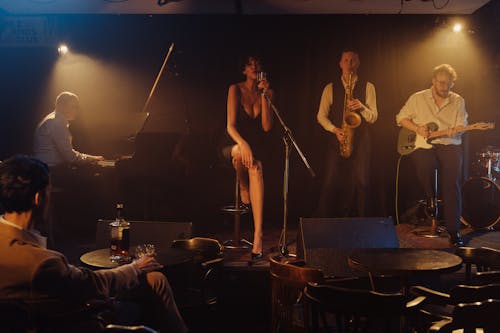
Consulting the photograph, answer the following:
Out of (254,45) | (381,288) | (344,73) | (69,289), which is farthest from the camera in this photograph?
(254,45)

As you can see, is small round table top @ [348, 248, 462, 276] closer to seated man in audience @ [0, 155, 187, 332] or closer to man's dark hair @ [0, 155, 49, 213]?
seated man in audience @ [0, 155, 187, 332]

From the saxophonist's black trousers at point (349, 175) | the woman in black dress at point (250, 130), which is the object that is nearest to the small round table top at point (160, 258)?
the woman in black dress at point (250, 130)

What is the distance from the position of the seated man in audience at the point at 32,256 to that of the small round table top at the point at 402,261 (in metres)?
1.51

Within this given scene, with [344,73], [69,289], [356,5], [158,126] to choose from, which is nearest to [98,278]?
[69,289]

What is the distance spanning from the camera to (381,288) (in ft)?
13.1

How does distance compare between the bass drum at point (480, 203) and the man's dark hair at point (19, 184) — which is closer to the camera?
the man's dark hair at point (19, 184)

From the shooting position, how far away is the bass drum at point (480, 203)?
749cm

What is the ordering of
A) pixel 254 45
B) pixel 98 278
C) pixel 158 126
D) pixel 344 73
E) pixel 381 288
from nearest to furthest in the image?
pixel 98 278
pixel 381 288
pixel 158 126
pixel 344 73
pixel 254 45

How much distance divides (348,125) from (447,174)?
4.37 feet

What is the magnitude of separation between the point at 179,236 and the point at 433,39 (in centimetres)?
473

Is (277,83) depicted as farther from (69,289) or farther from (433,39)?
(69,289)

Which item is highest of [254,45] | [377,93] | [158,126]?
[254,45]

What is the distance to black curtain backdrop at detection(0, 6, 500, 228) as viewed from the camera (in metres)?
8.02

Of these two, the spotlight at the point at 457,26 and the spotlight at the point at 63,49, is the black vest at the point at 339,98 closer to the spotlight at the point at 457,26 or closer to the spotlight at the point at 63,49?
the spotlight at the point at 457,26
